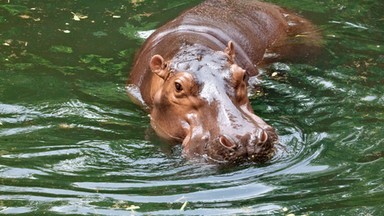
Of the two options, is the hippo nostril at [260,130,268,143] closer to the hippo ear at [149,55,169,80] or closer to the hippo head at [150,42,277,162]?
the hippo head at [150,42,277,162]

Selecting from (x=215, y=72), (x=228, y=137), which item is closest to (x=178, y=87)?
(x=215, y=72)

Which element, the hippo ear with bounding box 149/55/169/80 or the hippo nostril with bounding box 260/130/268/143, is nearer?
the hippo nostril with bounding box 260/130/268/143

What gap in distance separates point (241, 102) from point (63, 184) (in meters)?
1.72

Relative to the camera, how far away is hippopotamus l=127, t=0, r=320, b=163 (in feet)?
21.1

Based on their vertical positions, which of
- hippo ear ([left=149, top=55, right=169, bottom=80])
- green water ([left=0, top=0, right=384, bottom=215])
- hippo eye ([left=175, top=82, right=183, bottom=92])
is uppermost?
hippo ear ([left=149, top=55, right=169, bottom=80])

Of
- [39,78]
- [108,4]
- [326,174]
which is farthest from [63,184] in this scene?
[108,4]

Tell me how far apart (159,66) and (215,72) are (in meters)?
0.68

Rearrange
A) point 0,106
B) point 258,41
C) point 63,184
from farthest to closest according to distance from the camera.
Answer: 1. point 258,41
2. point 0,106
3. point 63,184

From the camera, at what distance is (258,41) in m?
9.52

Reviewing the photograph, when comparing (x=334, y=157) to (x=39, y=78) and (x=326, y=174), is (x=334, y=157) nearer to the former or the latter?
(x=326, y=174)

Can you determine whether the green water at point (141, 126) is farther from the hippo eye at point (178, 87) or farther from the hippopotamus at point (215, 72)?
the hippo eye at point (178, 87)

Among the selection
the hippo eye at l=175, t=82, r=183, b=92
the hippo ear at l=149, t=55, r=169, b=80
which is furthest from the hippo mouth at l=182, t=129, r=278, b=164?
the hippo ear at l=149, t=55, r=169, b=80

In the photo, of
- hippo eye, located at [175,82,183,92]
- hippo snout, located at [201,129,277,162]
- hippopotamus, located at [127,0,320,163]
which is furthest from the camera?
hippo eye, located at [175,82,183,92]

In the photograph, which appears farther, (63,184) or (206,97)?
(206,97)
